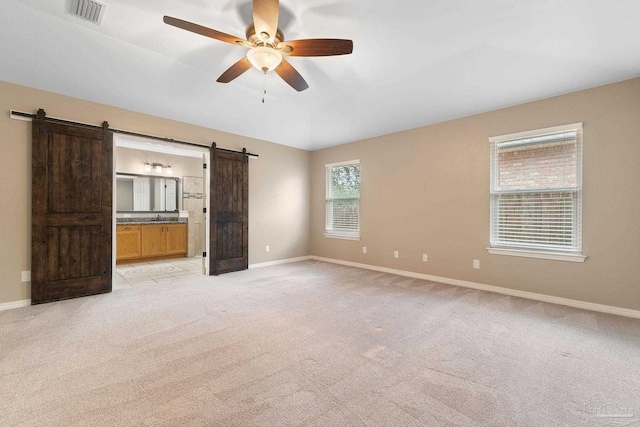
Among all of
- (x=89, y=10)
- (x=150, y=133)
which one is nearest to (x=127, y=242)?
(x=150, y=133)

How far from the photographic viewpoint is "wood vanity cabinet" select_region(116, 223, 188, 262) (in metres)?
5.85

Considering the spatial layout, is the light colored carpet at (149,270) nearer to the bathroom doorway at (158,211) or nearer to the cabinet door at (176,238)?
the bathroom doorway at (158,211)

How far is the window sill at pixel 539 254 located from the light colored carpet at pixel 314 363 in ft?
2.05

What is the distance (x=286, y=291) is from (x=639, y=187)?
4369 mm

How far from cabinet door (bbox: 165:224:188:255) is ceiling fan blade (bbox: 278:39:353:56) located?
559cm

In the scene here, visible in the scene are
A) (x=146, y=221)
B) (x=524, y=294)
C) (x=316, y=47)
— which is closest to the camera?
(x=316, y=47)

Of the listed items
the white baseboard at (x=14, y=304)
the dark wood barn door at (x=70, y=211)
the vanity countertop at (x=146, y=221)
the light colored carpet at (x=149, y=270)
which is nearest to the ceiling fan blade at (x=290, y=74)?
the dark wood barn door at (x=70, y=211)

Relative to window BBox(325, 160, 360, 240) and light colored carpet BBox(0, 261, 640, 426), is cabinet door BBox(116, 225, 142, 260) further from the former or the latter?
window BBox(325, 160, 360, 240)

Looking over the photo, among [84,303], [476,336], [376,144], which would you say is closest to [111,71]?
[84,303]

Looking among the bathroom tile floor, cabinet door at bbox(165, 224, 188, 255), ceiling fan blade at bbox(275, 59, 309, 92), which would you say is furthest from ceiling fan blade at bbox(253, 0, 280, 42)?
cabinet door at bbox(165, 224, 188, 255)

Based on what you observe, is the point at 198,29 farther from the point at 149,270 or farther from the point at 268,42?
the point at 149,270

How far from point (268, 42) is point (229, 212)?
3420 millimetres

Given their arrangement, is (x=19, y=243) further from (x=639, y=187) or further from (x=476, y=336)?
(x=639, y=187)

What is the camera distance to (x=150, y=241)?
623 centimetres
